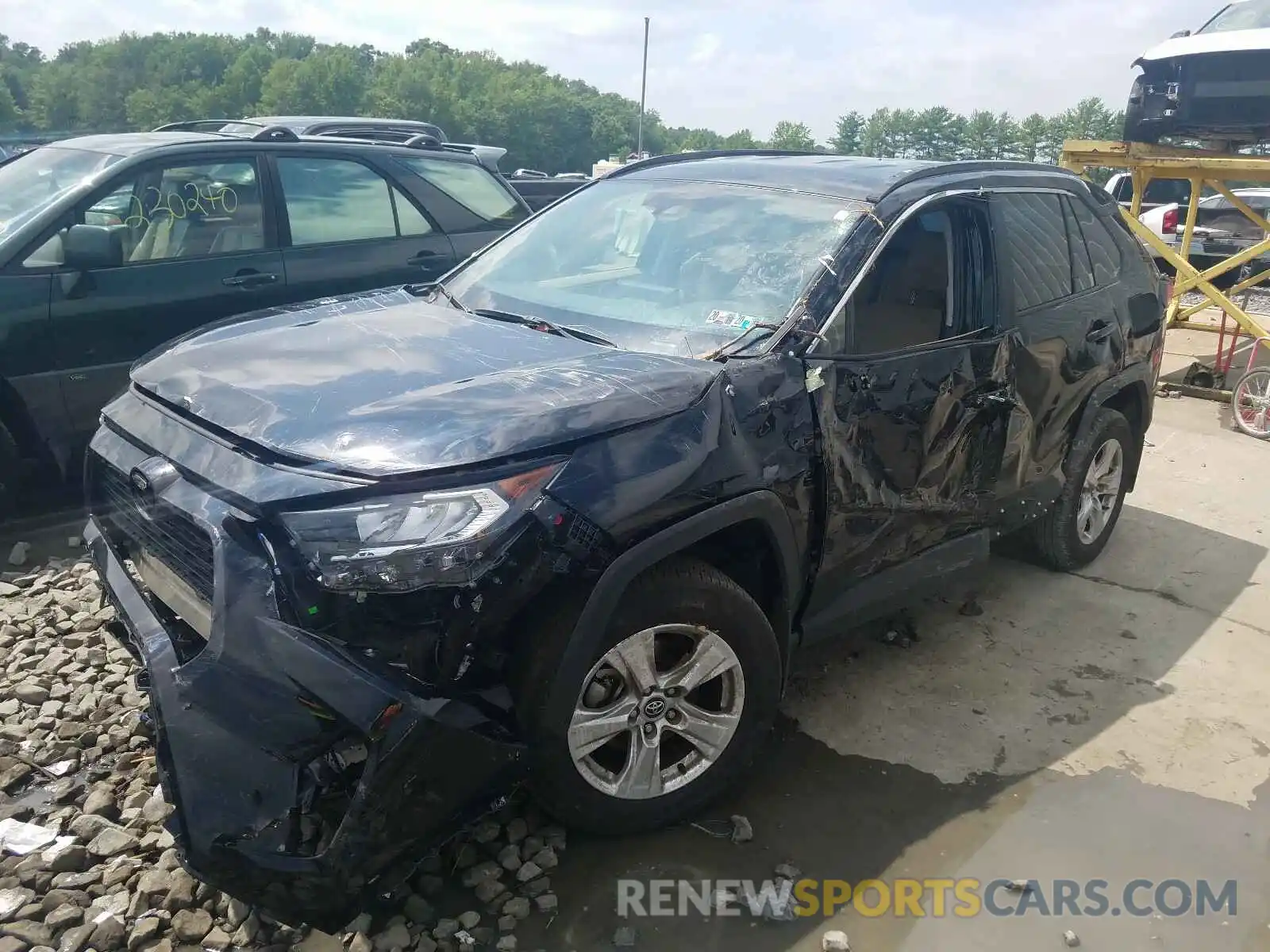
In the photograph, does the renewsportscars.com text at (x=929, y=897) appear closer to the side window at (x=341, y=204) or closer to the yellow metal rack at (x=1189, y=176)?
the side window at (x=341, y=204)

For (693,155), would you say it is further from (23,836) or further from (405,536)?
(23,836)

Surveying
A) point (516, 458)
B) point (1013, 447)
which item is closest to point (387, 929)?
point (516, 458)

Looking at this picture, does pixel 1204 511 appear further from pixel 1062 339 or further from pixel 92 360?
pixel 92 360

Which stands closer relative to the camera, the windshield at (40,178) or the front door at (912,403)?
the front door at (912,403)

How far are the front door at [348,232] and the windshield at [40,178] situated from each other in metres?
0.89

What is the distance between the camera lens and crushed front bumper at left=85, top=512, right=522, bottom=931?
2.02m

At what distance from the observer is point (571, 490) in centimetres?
222

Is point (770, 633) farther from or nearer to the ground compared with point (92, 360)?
nearer to the ground

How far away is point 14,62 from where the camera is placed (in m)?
95.4

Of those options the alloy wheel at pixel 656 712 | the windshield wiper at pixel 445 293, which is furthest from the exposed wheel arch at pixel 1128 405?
the windshield wiper at pixel 445 293

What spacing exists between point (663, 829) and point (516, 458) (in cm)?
128

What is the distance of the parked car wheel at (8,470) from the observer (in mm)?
4219

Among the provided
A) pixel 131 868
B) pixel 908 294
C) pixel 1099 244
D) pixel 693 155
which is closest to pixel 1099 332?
pixel 1099 244

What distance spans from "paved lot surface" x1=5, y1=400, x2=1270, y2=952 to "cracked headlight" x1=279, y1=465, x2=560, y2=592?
1042 mm
